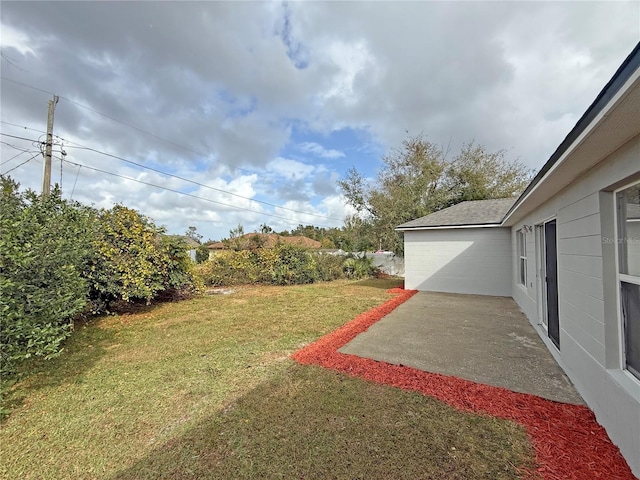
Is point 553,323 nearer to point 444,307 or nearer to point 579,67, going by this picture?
point 444,307

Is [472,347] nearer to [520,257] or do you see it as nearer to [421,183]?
[520,257]

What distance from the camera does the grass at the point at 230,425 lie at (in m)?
2.12

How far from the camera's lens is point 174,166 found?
601 inches

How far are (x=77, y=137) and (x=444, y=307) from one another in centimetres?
1375

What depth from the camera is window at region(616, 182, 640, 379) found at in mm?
2156

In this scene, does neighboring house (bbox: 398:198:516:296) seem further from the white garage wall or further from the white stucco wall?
the white stucco wall

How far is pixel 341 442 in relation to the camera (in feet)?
7.79

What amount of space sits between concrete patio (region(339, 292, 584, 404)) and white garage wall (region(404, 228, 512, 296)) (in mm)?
2274

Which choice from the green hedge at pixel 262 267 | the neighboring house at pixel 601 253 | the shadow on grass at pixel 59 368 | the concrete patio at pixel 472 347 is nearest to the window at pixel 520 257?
the concrete patio at pixel 472 347

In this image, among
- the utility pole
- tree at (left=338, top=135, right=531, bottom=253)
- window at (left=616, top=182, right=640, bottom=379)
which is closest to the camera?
window at (left=616, top=182, right=640, bottom=379)

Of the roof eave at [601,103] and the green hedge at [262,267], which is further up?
the roof eave at [601,103]

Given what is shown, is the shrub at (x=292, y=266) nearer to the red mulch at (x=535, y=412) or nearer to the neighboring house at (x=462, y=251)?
the neighboring house at (x=462, y=251)

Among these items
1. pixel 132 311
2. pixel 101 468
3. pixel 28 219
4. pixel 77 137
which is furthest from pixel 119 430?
pixel 77 137

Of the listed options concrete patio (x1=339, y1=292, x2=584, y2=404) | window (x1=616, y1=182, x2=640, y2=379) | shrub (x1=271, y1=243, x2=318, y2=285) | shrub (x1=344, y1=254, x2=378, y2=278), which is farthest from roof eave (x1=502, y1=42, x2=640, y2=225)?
shrub (x1=344, y1=254, x2=378, y2=278)
